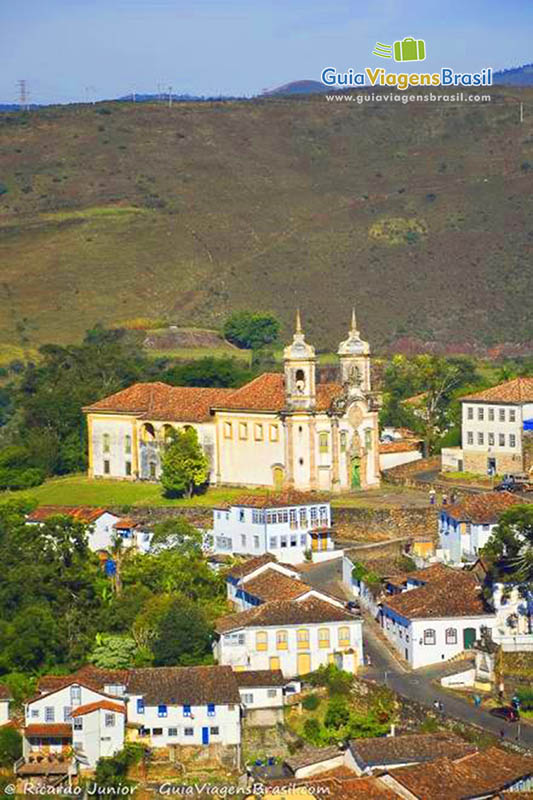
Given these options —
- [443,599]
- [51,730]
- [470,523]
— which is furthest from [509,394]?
[51,730]

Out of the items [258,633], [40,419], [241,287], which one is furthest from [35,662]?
[241,287]

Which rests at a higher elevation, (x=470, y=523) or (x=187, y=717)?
(x=470, y=523)

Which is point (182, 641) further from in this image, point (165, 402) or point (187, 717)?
point (165, 402)

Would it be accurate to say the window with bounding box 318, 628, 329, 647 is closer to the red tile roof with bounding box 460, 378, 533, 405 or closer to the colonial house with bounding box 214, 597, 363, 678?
the colonial house with bounding box 214, 597, 363, 678

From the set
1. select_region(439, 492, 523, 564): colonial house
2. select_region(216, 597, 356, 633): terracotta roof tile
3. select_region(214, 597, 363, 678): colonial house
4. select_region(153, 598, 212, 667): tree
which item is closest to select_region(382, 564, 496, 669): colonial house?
select_region(214, 597, 363, 678): colonial house

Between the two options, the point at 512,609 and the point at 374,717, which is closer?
the point at 374,717

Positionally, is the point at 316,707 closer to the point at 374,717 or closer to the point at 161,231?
the point at 374,717

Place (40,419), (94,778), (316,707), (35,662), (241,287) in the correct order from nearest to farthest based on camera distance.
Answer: (94,778) → (316,707) → (35,662) → (40,419) → (241,287)
